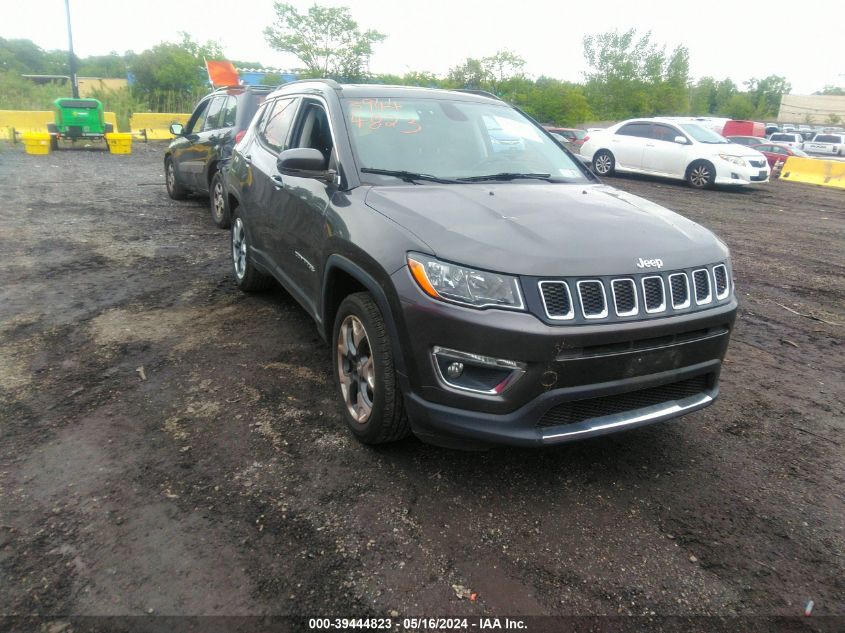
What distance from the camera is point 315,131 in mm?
4035

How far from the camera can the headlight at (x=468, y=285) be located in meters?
2.53

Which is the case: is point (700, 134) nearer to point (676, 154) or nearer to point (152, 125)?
point (676, 154)

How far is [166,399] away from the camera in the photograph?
12.2 ft

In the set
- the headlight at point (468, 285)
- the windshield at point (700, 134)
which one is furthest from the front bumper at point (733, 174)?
the headlight at point (468, 285)

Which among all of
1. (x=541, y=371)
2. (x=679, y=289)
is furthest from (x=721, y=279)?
(x=541, y=371)

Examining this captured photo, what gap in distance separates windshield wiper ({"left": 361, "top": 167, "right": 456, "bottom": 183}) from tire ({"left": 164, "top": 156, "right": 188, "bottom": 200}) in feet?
25.3

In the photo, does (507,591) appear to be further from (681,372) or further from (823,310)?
(823,310)

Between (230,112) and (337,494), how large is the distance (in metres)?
6.82

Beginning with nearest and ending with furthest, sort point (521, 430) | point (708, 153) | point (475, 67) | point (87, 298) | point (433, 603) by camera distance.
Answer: point (433, 603), point (521, 430), point (87, 298), point (708, 153), point (475, 67)

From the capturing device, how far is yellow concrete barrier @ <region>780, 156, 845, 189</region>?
18062 mm

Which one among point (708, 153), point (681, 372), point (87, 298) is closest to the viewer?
point (681, 372)

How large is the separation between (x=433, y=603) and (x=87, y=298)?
179 inches

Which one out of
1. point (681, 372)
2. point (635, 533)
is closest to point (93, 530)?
point (635, 533)

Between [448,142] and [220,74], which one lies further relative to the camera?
[220,74]
